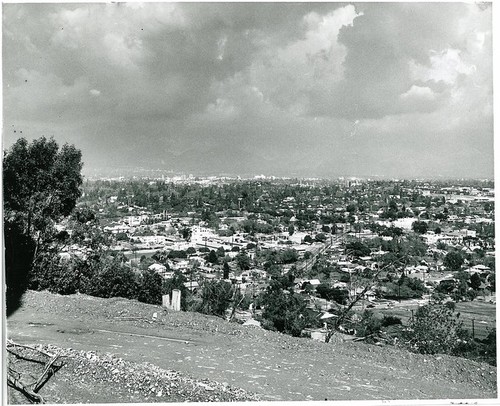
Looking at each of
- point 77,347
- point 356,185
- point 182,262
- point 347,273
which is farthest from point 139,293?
point 356,185

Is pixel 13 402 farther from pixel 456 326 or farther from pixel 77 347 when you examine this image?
pixel 456 326

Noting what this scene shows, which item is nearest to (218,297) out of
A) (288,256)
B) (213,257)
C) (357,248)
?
(213,257)

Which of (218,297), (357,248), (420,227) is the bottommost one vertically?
(218,297)

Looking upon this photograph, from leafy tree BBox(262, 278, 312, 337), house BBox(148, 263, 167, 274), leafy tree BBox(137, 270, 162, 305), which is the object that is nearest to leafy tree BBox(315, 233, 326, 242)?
leafy tree BBox(262, 278, 312, 337)

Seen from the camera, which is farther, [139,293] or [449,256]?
[139,293]

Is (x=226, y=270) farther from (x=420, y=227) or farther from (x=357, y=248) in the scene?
(x=420, y=227)
